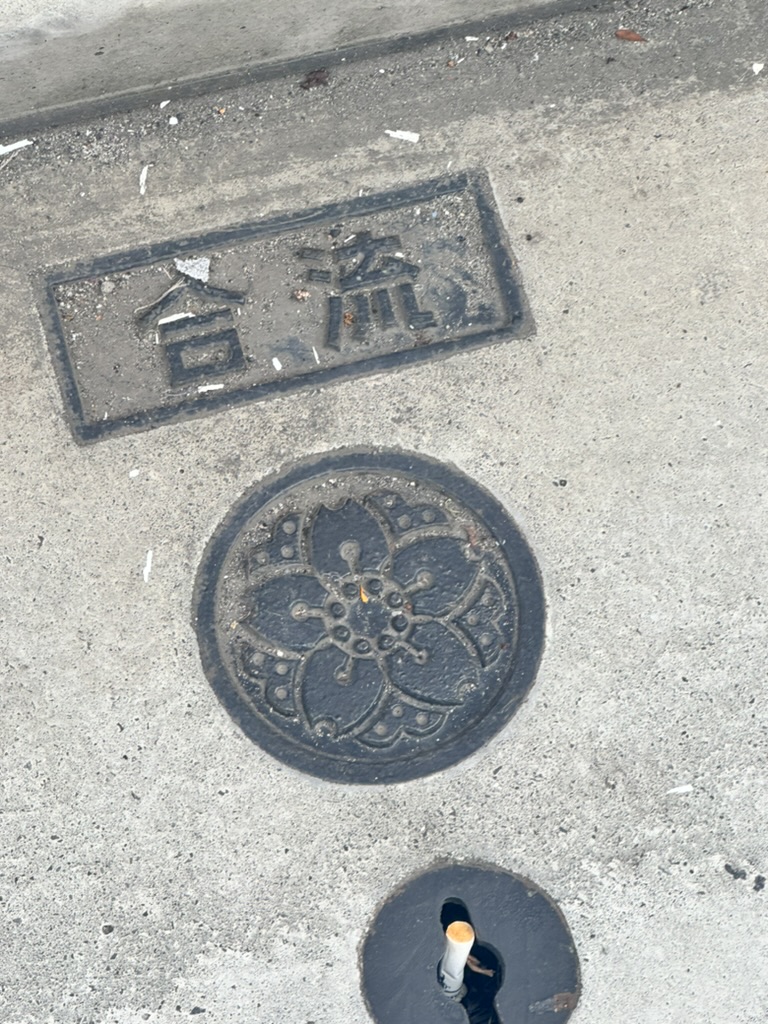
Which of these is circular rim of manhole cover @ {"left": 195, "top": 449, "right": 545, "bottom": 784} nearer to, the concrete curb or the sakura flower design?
the sakura flower design

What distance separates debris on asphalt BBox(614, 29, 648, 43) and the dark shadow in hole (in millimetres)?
2710

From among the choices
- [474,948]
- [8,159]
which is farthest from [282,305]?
[474,948]

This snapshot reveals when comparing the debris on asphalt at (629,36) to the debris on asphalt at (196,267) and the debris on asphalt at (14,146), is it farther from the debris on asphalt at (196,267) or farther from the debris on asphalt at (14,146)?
the debris on asphalt at (14,146)

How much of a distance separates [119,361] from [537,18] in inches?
67.2

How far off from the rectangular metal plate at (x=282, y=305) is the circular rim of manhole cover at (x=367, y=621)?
347 millimetres

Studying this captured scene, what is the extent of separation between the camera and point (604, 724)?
2.77 meters

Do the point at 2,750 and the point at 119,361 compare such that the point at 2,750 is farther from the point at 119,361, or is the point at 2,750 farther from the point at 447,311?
the point at 447,311

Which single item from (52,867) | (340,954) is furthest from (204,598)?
(340,954)

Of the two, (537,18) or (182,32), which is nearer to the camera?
(182,32)

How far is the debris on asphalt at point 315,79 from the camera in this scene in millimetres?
2877

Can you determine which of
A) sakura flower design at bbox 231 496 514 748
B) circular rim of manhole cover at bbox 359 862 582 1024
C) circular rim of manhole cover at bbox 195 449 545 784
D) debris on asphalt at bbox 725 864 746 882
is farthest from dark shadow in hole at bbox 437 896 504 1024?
debris on asphalt at bbox 725 864 746 882

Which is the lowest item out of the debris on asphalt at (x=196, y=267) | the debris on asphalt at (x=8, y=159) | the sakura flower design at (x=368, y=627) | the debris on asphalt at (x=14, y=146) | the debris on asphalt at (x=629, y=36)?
the sakura flower design at (x=368, y=627)

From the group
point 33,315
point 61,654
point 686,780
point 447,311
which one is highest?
point 33,315

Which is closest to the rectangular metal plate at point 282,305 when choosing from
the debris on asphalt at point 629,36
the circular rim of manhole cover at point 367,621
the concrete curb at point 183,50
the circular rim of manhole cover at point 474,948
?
the circular rim of manhole cover at point 367,621
